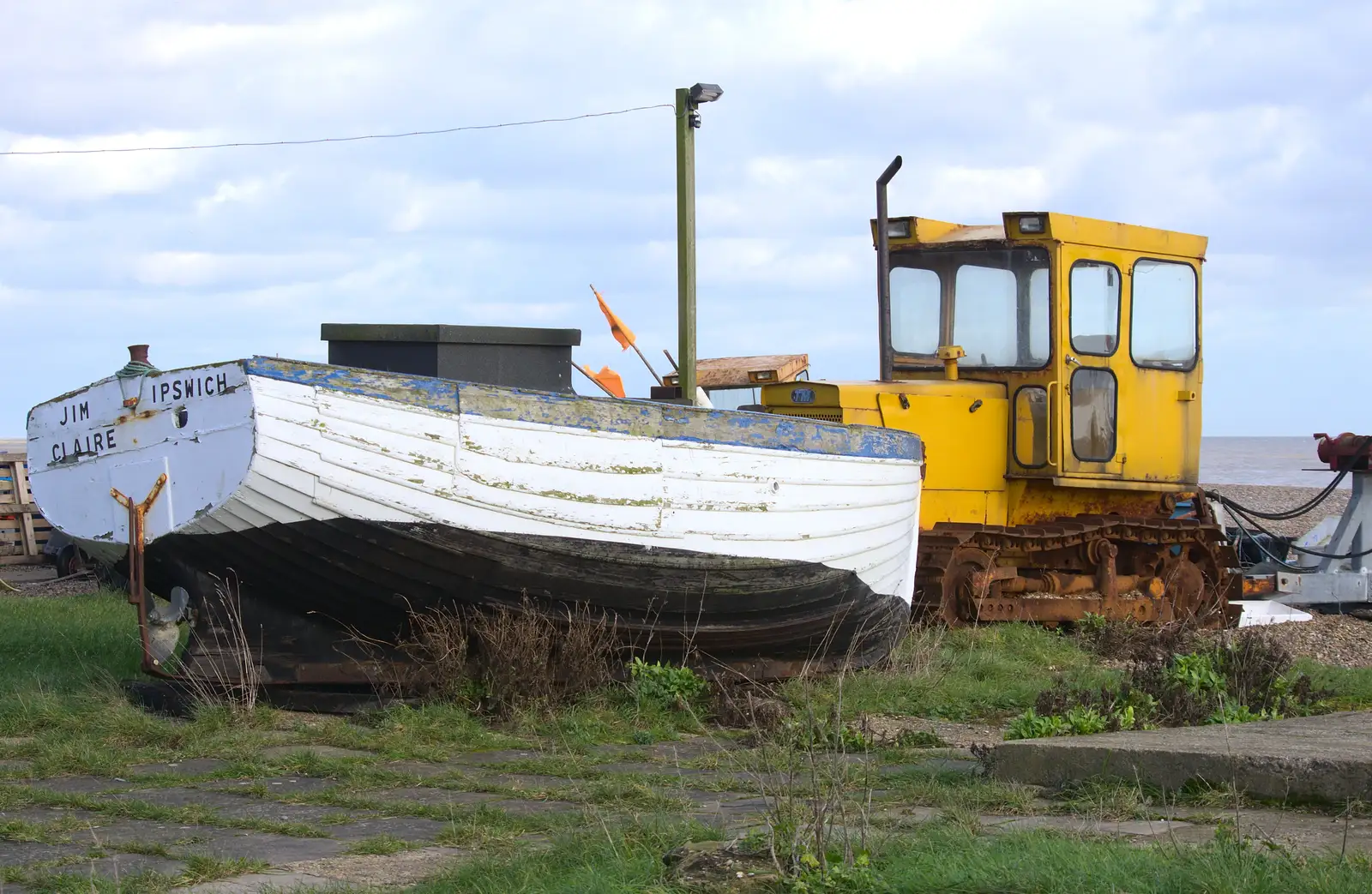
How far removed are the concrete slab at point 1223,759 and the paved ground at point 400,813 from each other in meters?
0.11

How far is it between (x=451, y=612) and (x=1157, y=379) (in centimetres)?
647

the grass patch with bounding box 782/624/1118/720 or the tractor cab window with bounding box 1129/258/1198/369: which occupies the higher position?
the tractor cab window with bounding box 1129/258/1198/369

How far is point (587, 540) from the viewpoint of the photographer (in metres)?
7.29

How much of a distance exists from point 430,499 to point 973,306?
19.1ft

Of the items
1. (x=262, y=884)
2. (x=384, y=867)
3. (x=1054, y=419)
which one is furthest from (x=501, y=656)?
(x=1054, y=419)

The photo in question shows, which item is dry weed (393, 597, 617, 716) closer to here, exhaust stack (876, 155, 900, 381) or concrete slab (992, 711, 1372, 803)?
concrete slab (992, 711, 1372, 803)

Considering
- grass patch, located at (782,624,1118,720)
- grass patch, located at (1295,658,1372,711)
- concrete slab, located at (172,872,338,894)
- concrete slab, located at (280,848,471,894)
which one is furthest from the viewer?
grass patch, located at (782,624,1118,720)

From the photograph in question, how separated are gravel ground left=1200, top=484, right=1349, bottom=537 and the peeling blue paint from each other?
731 inches

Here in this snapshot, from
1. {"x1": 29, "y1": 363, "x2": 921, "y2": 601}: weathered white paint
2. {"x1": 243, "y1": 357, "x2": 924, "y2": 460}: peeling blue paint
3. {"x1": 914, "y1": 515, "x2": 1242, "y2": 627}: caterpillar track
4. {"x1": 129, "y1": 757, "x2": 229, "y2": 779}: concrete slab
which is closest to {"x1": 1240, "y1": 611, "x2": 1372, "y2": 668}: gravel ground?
{"x1": 914, "y1": 515, "x2": 1242, "y2": 627}: caterpillar track

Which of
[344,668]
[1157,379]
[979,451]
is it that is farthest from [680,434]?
[1157,379]

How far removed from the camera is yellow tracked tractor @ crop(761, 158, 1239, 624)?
35.7 ft

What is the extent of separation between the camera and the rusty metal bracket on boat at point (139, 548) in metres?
6.92

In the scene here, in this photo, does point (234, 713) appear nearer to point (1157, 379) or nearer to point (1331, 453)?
point (1157, 379)

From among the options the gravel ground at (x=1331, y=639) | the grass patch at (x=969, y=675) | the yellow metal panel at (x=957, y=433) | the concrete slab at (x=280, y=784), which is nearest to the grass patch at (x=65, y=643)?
the concrete slab at (x=280, y=784)
